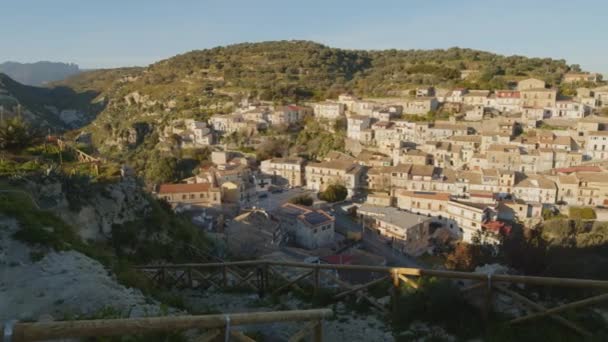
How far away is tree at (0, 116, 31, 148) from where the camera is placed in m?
12.6

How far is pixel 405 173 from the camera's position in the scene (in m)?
40.8

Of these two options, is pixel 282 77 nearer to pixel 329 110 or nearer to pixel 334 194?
pixel 329 110

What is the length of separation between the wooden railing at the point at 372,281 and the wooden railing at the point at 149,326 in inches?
110

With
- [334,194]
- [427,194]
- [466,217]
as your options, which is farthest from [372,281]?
[334,194]

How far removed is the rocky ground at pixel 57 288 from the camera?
5.34 m

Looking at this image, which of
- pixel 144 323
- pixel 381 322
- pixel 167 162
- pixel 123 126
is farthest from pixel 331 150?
pixel 144 323

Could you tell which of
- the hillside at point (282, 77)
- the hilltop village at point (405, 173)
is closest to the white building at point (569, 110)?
the hilltop village at point (405, 173)

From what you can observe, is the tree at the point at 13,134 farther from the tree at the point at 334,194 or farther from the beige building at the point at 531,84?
the beige building at the point at 531,84

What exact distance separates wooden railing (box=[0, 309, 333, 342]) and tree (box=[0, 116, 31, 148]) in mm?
12750

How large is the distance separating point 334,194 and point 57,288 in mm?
34740

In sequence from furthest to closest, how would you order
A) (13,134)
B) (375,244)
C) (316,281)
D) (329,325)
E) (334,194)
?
(334,194)
(375,244)
(13,134)
(316,281)
(329,325)

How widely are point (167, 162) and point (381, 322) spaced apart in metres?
43.2

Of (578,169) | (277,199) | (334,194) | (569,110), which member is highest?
(569,110)

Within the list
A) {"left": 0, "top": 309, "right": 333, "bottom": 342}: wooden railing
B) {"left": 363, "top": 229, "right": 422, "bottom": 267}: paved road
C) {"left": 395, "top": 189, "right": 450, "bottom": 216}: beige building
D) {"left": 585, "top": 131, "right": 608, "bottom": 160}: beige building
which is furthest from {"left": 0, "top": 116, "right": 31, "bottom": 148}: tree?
{"left": 585, "top": 131, "right": 608, "bottom": 160}: beige building
